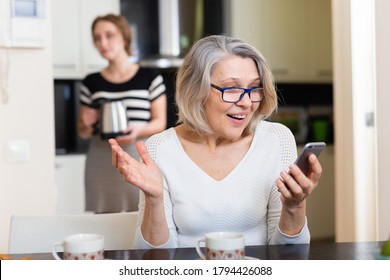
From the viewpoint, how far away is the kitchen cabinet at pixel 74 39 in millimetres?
3838

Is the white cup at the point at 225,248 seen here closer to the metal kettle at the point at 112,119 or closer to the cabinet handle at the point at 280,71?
the metal kettle at the point at 112,119

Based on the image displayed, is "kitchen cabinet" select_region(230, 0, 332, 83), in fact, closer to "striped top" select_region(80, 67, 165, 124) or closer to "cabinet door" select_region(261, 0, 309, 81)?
A: "cabinet door" select_region(261, 0, 309, 81)

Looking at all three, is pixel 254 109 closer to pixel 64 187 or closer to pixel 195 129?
pixel 195 129

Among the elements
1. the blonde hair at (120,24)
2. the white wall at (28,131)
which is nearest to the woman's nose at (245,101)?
the white wall at (28,131)

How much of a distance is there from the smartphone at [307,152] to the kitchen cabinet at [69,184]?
8.74 ft

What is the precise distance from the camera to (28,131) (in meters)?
2.50

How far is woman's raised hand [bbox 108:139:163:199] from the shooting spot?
1.18 meters

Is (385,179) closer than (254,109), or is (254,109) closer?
(254,109)

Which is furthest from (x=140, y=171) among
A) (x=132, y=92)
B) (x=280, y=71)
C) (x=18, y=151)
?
(x=280, y=71)

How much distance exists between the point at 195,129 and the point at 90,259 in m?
0.62

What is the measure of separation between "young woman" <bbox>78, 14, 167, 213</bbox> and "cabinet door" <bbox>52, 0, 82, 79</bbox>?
1.08 m

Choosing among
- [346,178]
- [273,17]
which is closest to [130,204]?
[346,178]

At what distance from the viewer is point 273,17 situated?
4.42 metres

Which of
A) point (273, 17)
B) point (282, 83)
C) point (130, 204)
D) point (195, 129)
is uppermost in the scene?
point (273, 17)
